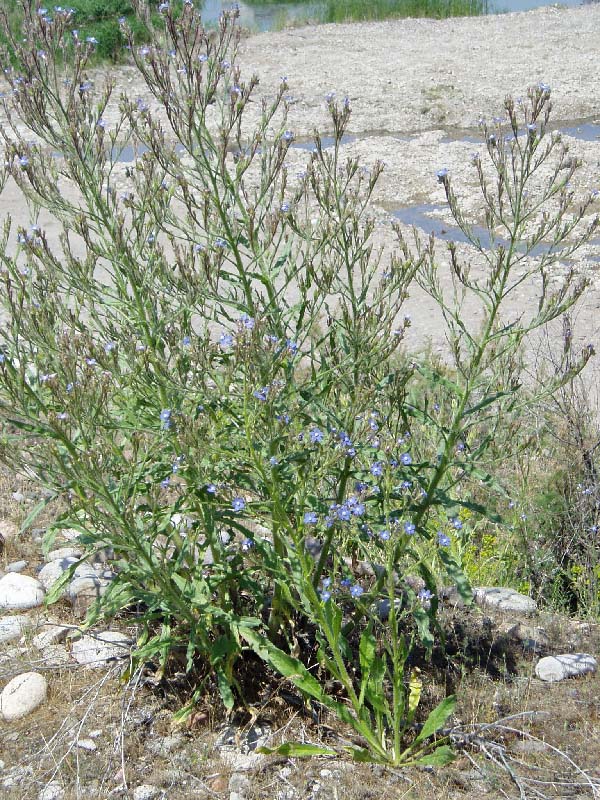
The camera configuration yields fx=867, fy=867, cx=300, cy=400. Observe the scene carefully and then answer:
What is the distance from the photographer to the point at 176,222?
128 inches

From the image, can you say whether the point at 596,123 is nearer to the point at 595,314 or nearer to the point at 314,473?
the point at 595,314

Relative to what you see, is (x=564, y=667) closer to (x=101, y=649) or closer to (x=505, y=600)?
(x=505, y=600)

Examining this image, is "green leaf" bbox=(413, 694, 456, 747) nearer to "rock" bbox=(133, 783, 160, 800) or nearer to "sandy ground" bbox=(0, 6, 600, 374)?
"rock" bbox=(133, 783, 160, 800)

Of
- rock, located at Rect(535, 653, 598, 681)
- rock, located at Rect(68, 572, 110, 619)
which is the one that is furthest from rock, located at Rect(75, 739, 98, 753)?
rock, located at Rect(535, 653, 598, 681)

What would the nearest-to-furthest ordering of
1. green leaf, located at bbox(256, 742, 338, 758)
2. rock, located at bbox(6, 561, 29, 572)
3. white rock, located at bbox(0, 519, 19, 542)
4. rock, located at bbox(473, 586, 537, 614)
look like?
green leaf, located at bbox(256, 742, 338, 758) → rock, located at bbox(473, 586, 537, 614) → rock, located at bbox(6, 561, 29, 572) → white rock, located at bbox(0, 519, 19, 542)

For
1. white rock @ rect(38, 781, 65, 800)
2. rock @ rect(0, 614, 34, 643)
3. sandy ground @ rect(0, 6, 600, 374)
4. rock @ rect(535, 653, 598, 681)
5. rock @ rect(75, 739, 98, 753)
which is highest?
sandy ground @ rect(0, 6, 600, 374)

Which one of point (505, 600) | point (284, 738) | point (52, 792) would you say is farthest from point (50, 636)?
point (505, 600)

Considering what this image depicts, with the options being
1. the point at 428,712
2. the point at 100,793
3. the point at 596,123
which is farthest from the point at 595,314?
the point at 596,123

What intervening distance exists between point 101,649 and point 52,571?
2.56 ft

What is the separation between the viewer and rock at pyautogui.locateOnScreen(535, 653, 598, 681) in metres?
3.72

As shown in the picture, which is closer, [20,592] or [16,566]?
[20,592]

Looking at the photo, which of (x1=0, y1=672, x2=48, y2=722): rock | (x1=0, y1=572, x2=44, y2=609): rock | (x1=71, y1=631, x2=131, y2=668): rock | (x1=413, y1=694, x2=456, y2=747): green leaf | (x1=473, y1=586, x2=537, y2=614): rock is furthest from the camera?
(x1=473, y1=586, x2=537, y2=614): rock

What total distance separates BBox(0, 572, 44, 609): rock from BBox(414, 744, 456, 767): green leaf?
6.66ft

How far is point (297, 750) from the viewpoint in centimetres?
306
